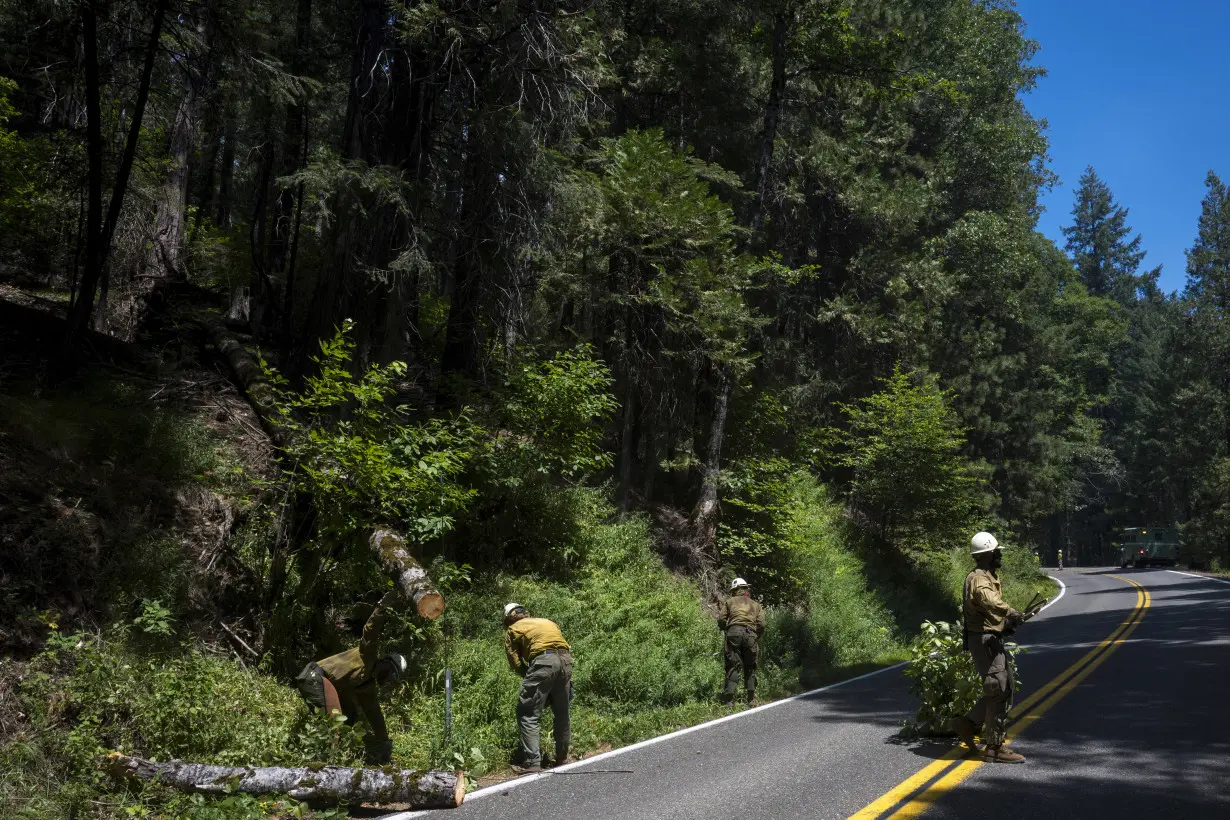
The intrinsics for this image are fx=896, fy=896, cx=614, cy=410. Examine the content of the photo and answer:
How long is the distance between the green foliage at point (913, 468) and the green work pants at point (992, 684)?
17579 mm

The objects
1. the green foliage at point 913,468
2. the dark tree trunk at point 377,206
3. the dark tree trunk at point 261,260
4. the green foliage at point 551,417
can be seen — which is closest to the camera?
the dark tree trunk at point 377,206

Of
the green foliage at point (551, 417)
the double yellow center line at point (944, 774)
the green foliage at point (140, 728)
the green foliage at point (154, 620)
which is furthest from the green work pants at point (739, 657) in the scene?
the green foliage at point (154, 620)

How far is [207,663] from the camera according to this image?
27.7 feet

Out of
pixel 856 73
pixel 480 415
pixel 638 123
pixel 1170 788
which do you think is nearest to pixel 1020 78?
pixel 856 73

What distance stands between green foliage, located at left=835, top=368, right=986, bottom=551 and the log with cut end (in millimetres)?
20886

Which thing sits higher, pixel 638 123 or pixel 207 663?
pixel 638 123

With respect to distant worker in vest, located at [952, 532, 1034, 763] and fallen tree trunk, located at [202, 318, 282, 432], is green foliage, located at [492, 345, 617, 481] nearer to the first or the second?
fallen tree trunk, located at [202, 318, 282, 432]

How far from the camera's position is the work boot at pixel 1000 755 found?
7.65 m

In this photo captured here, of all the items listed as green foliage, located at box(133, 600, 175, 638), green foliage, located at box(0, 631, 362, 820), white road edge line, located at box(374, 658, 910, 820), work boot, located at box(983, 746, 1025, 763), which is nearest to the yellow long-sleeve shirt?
white road edge line, located at box(374, 658, 910, 820)

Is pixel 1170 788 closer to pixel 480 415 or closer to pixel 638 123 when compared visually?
pixel 480 415

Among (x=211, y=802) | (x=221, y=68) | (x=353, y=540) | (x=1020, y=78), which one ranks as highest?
(x=1020, y=78)

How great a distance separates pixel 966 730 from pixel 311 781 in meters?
5.65

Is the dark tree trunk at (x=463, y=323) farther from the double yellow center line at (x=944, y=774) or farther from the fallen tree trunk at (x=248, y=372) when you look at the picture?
the double yellow center line at (x=944, y=774)

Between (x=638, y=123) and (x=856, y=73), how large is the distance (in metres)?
5.13
